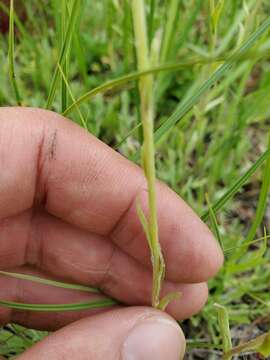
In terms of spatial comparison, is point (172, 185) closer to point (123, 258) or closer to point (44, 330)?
point (123, 258)

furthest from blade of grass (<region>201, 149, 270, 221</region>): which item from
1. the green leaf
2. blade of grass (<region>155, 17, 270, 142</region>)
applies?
the green leaf

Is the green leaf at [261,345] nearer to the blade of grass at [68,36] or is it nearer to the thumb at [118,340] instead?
the thumb at [118,340]

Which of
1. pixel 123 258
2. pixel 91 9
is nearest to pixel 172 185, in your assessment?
pixel 123 258

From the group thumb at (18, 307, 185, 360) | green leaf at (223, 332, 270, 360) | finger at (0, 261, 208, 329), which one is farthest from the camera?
finger at (0, 261, 208, 329)

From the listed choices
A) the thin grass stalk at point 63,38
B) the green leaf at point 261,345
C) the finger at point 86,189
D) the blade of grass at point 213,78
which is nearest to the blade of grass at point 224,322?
the green leaf at point 261,345

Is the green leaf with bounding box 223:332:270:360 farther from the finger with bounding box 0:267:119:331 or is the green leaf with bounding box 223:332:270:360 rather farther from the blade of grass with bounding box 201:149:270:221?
the finger with bounding box 0:267:119:331

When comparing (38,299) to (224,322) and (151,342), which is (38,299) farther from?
(224,322)

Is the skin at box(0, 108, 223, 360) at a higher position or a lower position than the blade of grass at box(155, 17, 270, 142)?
lower
